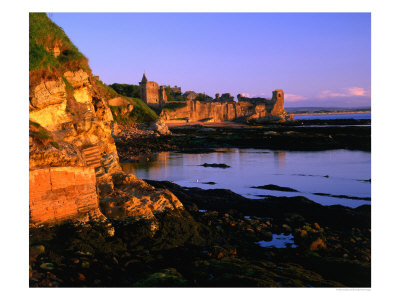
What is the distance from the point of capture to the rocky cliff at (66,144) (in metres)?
5.38

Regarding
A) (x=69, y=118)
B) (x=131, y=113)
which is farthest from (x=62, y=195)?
(x=131, y=113)

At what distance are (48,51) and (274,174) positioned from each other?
11.3 meters

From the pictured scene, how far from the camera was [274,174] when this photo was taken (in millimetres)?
15508

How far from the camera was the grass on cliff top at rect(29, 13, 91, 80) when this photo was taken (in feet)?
20.8

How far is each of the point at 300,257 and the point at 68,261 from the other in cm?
398

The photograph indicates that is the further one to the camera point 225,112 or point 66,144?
point 225,112

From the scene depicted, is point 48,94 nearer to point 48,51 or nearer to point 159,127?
point 48,51

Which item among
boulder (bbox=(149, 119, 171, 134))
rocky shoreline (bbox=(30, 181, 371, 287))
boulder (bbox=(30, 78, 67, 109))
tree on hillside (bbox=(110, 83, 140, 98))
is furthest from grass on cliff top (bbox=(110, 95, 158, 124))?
rocky shoreline (bbox=(30, 181, 371, 287))

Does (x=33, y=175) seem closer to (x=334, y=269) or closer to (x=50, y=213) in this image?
(x=50, y=213)

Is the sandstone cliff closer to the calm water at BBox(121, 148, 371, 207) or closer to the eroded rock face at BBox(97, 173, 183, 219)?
the calm water at BBox(121, 148, 371, 207)

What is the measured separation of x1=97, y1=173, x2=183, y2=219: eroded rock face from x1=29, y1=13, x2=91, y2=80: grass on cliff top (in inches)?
102

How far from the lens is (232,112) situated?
81875 millimetres

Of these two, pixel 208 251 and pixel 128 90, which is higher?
pixel 128 90
